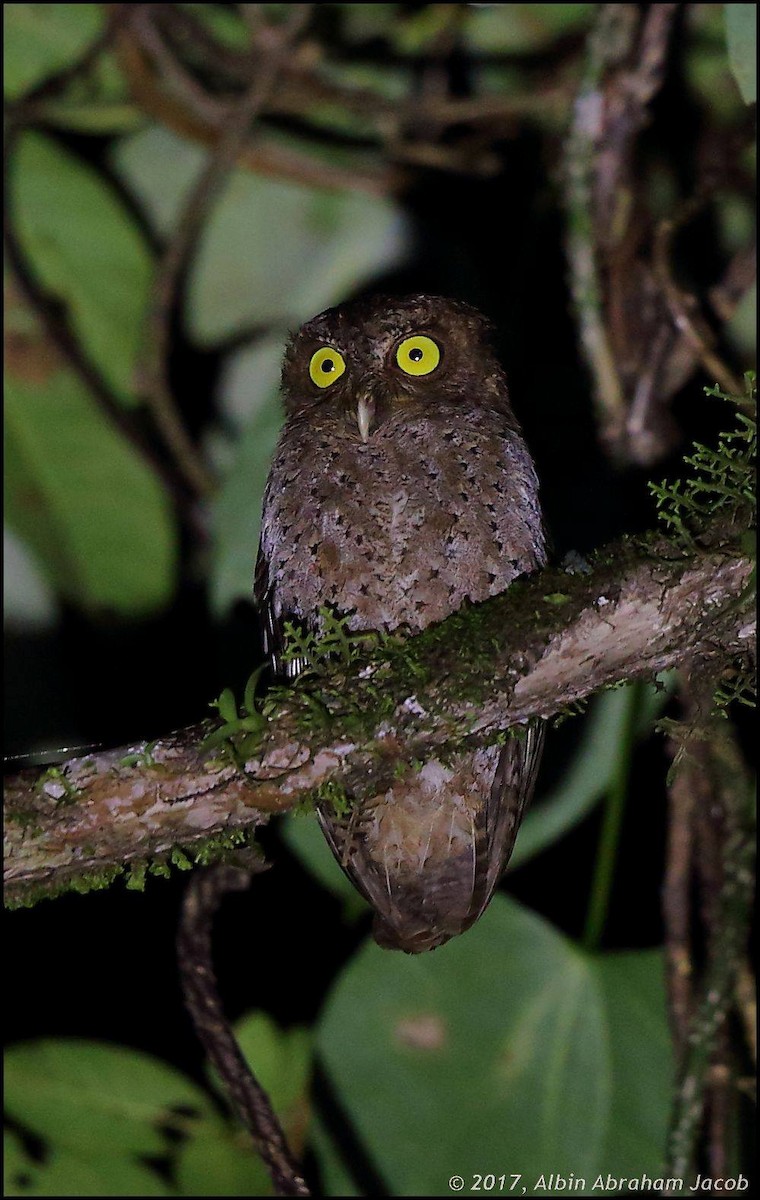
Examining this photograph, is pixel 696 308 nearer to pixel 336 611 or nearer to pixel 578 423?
pixel 578 423

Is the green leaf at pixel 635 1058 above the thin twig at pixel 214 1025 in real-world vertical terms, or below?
below

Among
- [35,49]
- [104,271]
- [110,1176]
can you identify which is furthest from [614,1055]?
[35,49]

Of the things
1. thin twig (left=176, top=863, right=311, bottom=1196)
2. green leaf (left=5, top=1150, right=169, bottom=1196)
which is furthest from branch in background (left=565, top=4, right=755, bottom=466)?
green leaf (left=5, top=1150, right=169, bottom=1196)

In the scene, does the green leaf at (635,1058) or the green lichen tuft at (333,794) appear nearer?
the green lichen tuft at (333,794)

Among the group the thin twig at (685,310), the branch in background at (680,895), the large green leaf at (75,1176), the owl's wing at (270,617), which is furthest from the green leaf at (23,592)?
the thin twig at (685,310)

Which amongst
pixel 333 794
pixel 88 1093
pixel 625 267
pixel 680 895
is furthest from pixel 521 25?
pixel 88 1093

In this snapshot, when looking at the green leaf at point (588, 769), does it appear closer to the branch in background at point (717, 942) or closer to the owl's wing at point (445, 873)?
the branch in background at point (717, 942)

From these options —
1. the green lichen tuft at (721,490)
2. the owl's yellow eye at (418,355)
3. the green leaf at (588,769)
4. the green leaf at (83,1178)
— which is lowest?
the green leaf at (83,1178)
